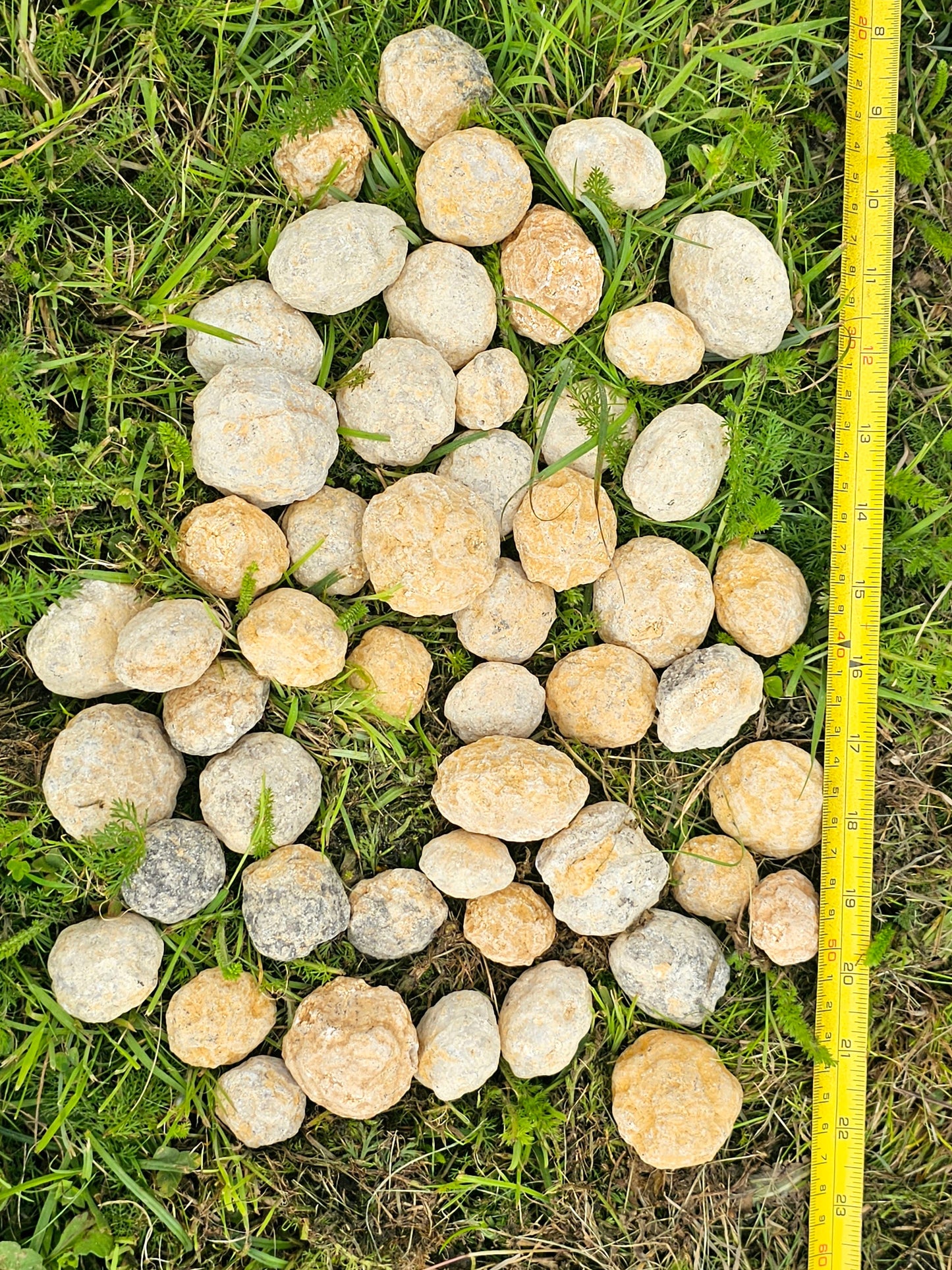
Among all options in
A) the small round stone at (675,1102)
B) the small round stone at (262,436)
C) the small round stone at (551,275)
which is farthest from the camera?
the small round stone at (551,275)

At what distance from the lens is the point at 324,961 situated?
278cm

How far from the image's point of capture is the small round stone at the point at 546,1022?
269 cm

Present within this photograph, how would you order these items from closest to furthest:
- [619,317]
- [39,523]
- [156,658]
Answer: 1. [156,658]
2. [39,523]
3. [619,317]

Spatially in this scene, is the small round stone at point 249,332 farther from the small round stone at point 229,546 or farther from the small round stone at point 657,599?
the small round stone at point 657,599

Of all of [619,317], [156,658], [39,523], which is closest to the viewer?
[156,658]

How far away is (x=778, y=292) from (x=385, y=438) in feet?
3.84

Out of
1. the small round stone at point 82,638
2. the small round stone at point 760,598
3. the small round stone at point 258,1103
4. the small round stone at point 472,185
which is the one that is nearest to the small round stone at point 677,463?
the small round stone at point 760,598

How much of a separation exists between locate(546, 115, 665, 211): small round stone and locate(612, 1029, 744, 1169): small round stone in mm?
2373

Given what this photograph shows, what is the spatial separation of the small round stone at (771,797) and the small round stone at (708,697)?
0.11 m

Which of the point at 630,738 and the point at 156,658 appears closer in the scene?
the point at 156,658

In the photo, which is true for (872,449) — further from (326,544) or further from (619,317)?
(326,544)

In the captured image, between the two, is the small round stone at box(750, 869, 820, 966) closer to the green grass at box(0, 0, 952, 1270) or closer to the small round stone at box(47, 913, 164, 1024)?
the green grass at box(0, 0, 952, 1270)

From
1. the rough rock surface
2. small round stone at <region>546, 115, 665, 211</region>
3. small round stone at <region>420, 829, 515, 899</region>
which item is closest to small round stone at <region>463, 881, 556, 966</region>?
small round stone at <region>420, 829, 515, 899</region>

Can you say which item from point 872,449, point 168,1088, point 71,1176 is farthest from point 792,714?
point 71,1176
